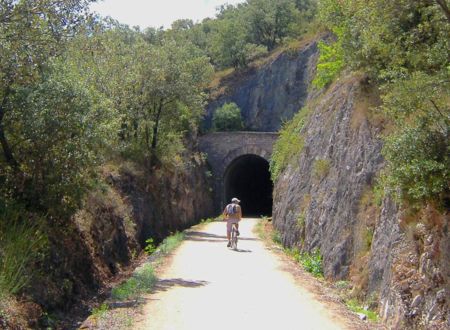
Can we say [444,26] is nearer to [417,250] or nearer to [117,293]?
[417,250]

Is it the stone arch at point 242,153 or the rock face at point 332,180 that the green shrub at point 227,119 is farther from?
the rock face at point 332,180

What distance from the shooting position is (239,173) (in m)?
43.5

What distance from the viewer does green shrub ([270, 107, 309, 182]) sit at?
21.4m

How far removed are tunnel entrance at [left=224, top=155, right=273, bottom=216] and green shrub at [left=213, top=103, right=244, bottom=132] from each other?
2.90 meters

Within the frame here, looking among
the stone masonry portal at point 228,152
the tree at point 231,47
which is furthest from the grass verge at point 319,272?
the tree at point 231,47

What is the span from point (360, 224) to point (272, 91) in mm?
33653

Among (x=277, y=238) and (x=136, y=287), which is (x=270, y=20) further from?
(x=136, y=287)

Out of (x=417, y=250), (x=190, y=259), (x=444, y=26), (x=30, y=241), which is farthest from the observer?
(x=190, y=259)

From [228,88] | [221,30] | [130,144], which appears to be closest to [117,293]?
[130,144]

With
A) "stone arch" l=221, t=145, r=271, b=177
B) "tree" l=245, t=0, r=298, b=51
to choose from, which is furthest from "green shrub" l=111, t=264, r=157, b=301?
"tree" l=245, t=0, r=298, b=51

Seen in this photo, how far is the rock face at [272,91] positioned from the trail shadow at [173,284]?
3074cm

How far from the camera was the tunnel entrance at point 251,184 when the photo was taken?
40938mm

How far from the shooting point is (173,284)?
11.4 meters

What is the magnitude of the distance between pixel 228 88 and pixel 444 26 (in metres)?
37.7
